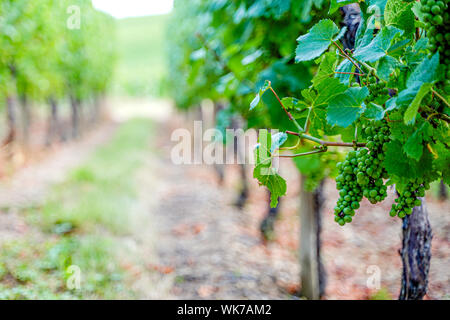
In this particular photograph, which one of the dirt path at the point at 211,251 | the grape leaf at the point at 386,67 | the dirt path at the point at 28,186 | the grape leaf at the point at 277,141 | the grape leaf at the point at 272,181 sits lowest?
the dirt path at the point at 211,251

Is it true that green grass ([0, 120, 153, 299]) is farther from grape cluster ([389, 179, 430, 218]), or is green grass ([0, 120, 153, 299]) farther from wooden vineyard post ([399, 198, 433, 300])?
grape cluster ([389, 179, 430, 218])

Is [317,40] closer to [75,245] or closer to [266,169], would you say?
[266,169]

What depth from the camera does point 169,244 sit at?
526cm

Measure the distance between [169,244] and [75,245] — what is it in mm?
1273

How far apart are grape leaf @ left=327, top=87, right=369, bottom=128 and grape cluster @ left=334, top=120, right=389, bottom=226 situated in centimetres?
9

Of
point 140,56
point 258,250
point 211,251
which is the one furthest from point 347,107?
point 140,56

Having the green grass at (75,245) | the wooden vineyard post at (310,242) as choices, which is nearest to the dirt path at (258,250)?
the wooden vineyard post at (310,242)

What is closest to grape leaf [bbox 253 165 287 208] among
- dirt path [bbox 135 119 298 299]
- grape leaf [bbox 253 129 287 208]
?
grape leaf [bbox 253 129 287 208]

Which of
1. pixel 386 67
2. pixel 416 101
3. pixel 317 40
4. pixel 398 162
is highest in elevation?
pixel 317 40

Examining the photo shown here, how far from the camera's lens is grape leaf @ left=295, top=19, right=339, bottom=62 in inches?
41.6

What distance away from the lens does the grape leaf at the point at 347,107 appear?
3.25 feet

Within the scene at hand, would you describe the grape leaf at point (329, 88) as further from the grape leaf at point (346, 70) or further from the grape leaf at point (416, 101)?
the grape leaf at point (416, 101)

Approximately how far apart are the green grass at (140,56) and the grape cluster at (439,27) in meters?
26.2

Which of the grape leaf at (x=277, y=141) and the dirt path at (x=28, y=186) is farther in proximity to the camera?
the dirt path at (x=28, y=186)
